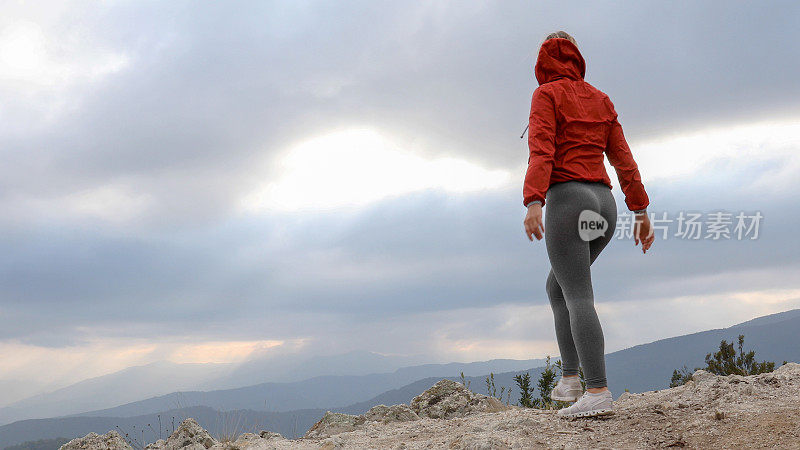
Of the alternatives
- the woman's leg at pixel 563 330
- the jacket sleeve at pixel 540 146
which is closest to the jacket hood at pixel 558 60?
the jacket sleeve at pixel 540 146

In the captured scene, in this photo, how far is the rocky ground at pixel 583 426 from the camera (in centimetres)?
384

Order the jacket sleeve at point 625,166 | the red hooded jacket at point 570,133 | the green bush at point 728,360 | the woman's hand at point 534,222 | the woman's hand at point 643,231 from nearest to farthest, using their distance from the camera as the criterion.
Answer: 1. the woman's hand at point 534,222
2. the red hooded jacket at point 570,133
3. the jacket sleeve at point 625,166
4. the woman's hand at point 643,231
5. the green bush at point 728,360

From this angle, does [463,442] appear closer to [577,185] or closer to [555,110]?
[577,185]

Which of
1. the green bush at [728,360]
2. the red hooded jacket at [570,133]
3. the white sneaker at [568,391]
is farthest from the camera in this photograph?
the green bush at [728,360]

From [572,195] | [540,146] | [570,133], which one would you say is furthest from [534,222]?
[570,133]

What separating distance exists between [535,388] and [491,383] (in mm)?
2112

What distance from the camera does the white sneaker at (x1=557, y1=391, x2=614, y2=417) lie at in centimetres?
427

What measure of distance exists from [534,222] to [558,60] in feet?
4.85

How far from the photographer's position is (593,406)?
427cm

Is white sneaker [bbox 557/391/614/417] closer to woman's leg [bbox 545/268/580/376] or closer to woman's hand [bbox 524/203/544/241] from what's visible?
woman's leg [bbox 545/268/580/376]

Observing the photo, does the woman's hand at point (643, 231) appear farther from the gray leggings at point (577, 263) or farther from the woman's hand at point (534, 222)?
the woman's hand at point (534, 222)

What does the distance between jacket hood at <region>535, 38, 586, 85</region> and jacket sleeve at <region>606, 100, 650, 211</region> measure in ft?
1.37

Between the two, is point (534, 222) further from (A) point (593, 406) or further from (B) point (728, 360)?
(B) point (728, 360)

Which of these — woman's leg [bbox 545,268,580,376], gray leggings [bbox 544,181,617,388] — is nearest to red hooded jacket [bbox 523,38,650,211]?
gray leggings [bbox 544,181,617,388]
